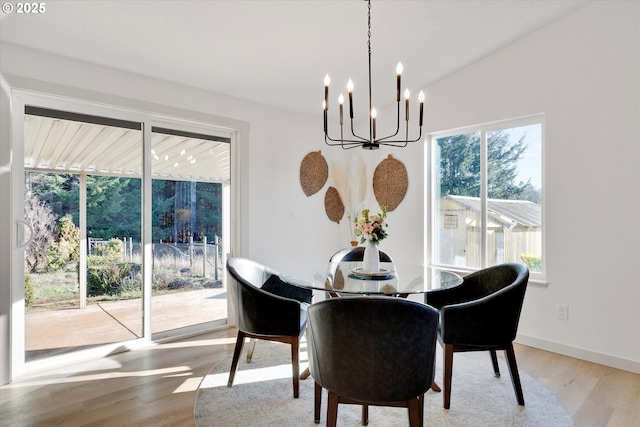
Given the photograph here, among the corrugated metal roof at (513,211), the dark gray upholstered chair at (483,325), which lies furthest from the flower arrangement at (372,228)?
the corrugated metal roof at (513,211)

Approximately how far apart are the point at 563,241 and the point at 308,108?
275 cm

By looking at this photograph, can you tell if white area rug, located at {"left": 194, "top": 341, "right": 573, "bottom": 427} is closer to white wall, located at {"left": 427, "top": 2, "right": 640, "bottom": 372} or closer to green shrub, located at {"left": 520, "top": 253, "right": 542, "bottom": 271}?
white wall, located at {"left": 427, "top": 2, "right": 640, "bottom": 372}

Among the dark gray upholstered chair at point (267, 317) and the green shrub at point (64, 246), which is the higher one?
the green shrub at point (64, 246)

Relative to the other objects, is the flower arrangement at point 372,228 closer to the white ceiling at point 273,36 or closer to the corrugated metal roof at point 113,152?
the white ceiling at point 273,36

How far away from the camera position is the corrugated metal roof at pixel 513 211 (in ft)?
11.0

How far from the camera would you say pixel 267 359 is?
2.90 meters

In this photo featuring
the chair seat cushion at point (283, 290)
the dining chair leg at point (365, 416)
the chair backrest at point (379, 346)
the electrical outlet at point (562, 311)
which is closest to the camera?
the chair backrest at point (379, 346)

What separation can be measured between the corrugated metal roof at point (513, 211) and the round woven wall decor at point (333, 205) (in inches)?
59.8

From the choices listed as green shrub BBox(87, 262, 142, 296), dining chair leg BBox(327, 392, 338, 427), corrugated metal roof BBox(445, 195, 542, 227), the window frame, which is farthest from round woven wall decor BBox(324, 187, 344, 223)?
dining chair leg BBox(327, 392, 338, 427)

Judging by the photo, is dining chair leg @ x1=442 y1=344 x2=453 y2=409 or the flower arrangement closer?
dining chair leg @ x1=442 y1=344 x2=453 y2=409

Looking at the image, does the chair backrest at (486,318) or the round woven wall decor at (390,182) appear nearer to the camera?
the chair backrest at (486,318)

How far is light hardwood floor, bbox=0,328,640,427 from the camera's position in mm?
2064

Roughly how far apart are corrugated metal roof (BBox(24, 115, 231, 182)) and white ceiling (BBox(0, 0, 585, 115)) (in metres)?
0.51

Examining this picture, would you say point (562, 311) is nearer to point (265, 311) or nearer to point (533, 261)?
point (533, 261)
